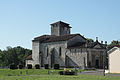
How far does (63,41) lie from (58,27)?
14275 mm

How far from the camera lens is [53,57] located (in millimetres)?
82250

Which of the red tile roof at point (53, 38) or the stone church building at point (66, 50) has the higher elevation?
the red tile roof at point (53, 38)

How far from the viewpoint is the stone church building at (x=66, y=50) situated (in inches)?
2854

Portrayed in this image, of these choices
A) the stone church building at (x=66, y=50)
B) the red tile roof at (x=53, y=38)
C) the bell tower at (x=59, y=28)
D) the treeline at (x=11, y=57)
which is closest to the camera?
the stone church building at (x=66, y=50)

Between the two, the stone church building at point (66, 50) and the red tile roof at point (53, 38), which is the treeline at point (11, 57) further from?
the red tile roof at point (53, 38)

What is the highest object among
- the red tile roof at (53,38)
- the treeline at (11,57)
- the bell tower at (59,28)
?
the bell tower at (59,28)

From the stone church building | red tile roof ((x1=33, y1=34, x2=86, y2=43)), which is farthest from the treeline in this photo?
red tile roof ((x1=33, y1=34, x2=86, y2=43))

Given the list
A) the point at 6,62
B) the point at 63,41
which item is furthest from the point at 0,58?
the point at 63,41

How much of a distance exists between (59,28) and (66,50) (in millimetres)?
16123

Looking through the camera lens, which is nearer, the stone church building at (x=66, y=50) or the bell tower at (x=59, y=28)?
the stone church building at (x=66, y=50)

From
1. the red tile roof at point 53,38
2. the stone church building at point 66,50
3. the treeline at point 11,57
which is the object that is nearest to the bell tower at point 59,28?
the stone church building at point 66,50

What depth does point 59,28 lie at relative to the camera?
92.1 metres

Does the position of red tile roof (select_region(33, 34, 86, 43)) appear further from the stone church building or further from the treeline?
the treeline

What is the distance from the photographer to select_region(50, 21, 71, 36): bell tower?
9212 cm
